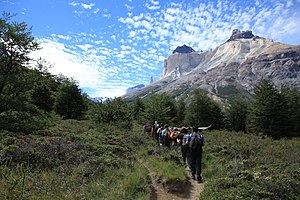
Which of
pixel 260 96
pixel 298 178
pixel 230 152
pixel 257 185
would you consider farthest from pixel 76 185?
pixel 260 96

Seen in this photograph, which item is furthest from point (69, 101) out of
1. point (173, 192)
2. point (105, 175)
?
point (173, 192)

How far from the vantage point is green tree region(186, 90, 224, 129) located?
122ft

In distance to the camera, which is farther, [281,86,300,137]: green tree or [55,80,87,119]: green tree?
[55,80,87,119]: green tree

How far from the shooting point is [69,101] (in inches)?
1310

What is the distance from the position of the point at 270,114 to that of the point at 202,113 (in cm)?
1082

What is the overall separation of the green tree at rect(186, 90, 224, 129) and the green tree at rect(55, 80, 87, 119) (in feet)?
58.9

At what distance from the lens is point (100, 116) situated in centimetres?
2656

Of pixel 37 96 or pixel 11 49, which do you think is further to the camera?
pixel 37 96

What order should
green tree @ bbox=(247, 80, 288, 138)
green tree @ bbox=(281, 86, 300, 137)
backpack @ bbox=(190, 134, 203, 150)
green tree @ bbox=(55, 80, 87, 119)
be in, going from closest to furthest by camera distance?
backpack @ bbox=(190, 134, 203, 150) → green tree @ bbox=(247, 80, 288, 138) → green tree @ bbox=(281, 86, 300, 137) → green tree @ bbox=(55, 80, 87, 119)

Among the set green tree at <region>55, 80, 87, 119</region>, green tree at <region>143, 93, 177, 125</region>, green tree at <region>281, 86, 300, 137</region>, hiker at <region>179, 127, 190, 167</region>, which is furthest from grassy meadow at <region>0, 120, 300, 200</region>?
green tree at <region>55, 80, 87, 119</region>

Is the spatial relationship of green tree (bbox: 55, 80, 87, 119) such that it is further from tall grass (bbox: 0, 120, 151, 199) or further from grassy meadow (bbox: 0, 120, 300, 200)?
tall grass (bbox: 0, 120, 151, 199)

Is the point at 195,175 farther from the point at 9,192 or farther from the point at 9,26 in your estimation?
the point at 9,26

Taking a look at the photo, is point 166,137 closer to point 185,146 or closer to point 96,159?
point 185,146

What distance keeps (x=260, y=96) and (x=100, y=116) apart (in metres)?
21.5
